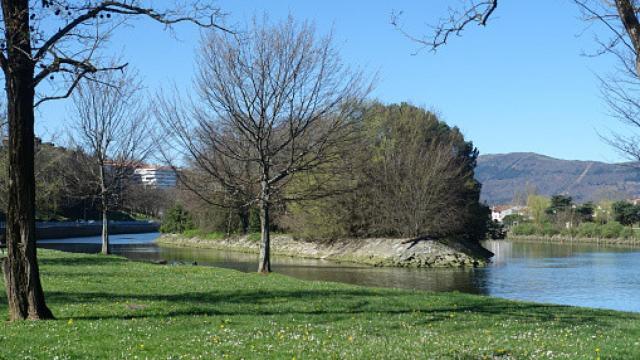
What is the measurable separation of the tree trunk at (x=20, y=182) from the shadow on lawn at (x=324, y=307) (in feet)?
3.27

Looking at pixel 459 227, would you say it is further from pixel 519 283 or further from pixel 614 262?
pixel 519 283

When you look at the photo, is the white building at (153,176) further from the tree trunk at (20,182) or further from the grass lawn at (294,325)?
the tree trunk at (20,182)

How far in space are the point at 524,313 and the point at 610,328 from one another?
215cm

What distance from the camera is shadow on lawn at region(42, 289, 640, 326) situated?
1272 cm

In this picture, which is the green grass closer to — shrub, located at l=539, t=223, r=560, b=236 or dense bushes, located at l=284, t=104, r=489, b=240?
dense bushes, located at l=284, t=104, r=489, b=240

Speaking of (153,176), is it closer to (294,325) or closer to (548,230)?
(548,230)

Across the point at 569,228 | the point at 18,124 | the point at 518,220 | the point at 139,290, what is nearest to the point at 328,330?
the point at 18,124

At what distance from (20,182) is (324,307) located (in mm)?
6456

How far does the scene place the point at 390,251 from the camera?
160ft

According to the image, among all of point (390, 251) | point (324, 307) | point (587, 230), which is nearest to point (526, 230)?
point (587, 230)

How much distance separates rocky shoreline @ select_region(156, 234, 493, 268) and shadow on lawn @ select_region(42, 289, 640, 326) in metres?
30.6

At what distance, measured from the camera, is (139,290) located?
53.4 feet

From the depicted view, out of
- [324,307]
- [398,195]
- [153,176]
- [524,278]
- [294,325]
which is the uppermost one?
[153,176]

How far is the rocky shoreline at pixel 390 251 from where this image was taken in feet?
153
